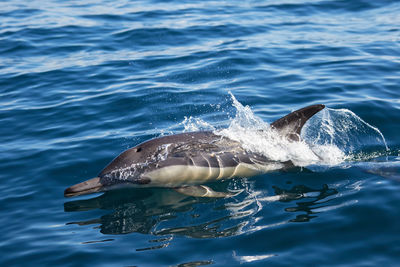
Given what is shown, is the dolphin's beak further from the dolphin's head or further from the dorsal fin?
the dorsal fin

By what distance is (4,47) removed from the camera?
15938 mm

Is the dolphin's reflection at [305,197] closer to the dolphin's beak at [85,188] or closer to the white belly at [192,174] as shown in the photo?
the white belly at [192,174]

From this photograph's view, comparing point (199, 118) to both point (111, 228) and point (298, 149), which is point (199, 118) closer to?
point (298, 149)

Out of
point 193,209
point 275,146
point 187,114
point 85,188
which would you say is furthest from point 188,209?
point 187,114

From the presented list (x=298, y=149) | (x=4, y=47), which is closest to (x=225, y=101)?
(x=298, y=149)

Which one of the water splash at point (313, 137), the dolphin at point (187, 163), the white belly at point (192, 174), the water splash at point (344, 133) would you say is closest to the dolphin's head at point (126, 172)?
the dolphin at point (187, 163)

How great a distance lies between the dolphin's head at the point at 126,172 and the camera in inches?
309

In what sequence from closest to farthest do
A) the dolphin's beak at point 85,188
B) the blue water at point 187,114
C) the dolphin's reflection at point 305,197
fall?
the blue water at point 187,114 → the dolphin's reflection at point 305,197 → the dolphin's beak at point 85,188

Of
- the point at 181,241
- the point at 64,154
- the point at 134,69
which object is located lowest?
the point at 181,241

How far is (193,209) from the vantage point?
24.7ft

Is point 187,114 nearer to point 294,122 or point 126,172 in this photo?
point 294,122

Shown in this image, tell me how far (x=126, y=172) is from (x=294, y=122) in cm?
276

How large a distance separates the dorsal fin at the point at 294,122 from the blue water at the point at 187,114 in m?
0.62

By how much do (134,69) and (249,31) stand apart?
15.3 ft
